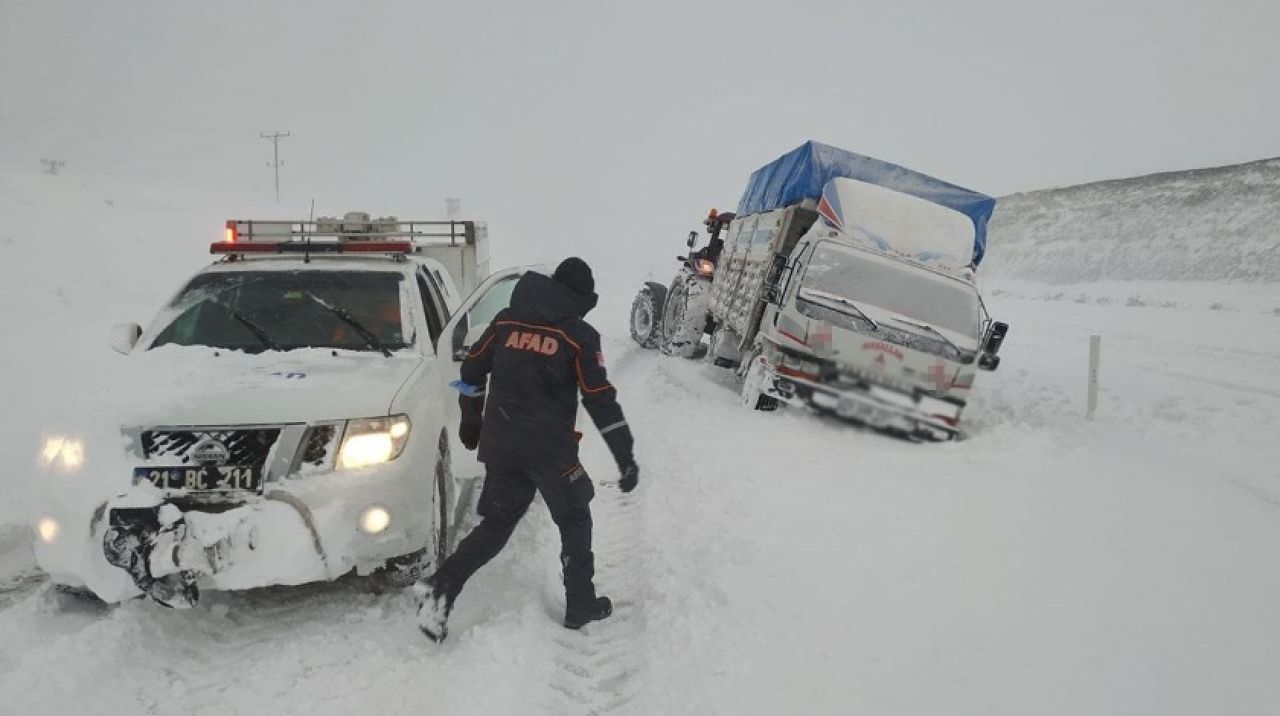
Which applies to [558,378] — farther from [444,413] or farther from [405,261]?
[405,261]

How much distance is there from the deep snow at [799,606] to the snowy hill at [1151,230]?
2276 centimetres

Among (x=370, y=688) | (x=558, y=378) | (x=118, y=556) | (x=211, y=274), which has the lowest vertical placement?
(x=370, y=688)

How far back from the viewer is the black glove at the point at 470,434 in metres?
3.76

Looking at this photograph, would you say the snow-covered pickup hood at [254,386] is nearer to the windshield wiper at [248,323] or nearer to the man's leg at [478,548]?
the windshield wiper at [248,323]

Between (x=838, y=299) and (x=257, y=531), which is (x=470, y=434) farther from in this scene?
(x=838, y=299)

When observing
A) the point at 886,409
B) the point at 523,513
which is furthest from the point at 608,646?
the point at 886,409

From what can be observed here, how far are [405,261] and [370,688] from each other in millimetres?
2919

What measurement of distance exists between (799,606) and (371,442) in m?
2.28

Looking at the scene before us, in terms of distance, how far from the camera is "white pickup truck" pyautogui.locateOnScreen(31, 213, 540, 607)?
3.06 m

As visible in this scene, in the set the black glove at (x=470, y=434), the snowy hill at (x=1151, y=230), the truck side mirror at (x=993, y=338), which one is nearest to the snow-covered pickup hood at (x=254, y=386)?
the black glove at (x=470, y=434)

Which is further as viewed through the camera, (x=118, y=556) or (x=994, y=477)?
(x=994, y=477)

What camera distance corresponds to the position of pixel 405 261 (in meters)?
4.98

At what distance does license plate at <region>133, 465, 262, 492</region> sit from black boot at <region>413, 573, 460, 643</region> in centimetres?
87

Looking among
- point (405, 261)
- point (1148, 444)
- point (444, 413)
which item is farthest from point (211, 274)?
point (1148, 444)
